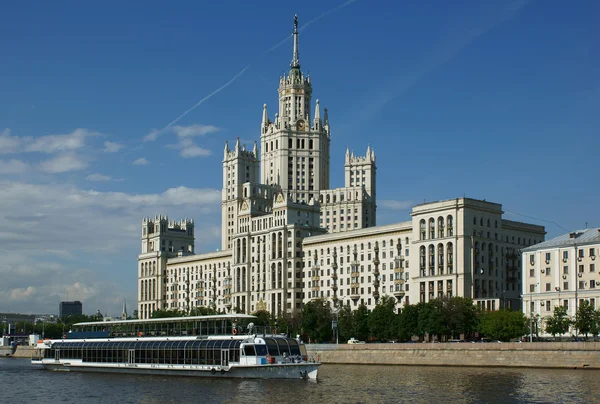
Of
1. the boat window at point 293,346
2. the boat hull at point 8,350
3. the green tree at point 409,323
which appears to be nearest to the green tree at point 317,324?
the green tree at point 409,323

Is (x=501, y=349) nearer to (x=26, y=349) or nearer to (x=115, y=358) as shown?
(x=115, y=358)

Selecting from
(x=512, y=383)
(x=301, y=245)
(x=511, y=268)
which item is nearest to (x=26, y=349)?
(x=301, y=245)

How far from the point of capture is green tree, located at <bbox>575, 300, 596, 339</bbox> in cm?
11006

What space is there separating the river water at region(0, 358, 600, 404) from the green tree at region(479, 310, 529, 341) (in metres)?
21.4

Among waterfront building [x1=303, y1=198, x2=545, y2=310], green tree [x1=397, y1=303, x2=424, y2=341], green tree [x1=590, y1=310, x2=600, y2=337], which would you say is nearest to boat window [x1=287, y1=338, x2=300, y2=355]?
green tree [x1=590, y1=310, x2=600, y2=337]

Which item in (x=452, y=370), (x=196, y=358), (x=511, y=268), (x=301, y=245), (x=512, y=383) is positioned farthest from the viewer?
(x=301, y=245)

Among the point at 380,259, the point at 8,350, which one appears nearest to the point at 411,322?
the point at 380,259

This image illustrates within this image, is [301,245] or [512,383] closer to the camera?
[512,383]

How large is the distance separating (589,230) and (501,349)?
33093 millimetres

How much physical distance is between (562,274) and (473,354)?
83.4 ft

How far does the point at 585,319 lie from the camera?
11044cm

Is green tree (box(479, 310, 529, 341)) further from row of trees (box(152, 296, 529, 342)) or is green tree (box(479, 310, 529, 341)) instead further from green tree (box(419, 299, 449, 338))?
green tree (box(419, 299, 449, 338))

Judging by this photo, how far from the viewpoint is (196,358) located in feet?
299

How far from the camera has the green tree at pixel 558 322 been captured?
11281cm
